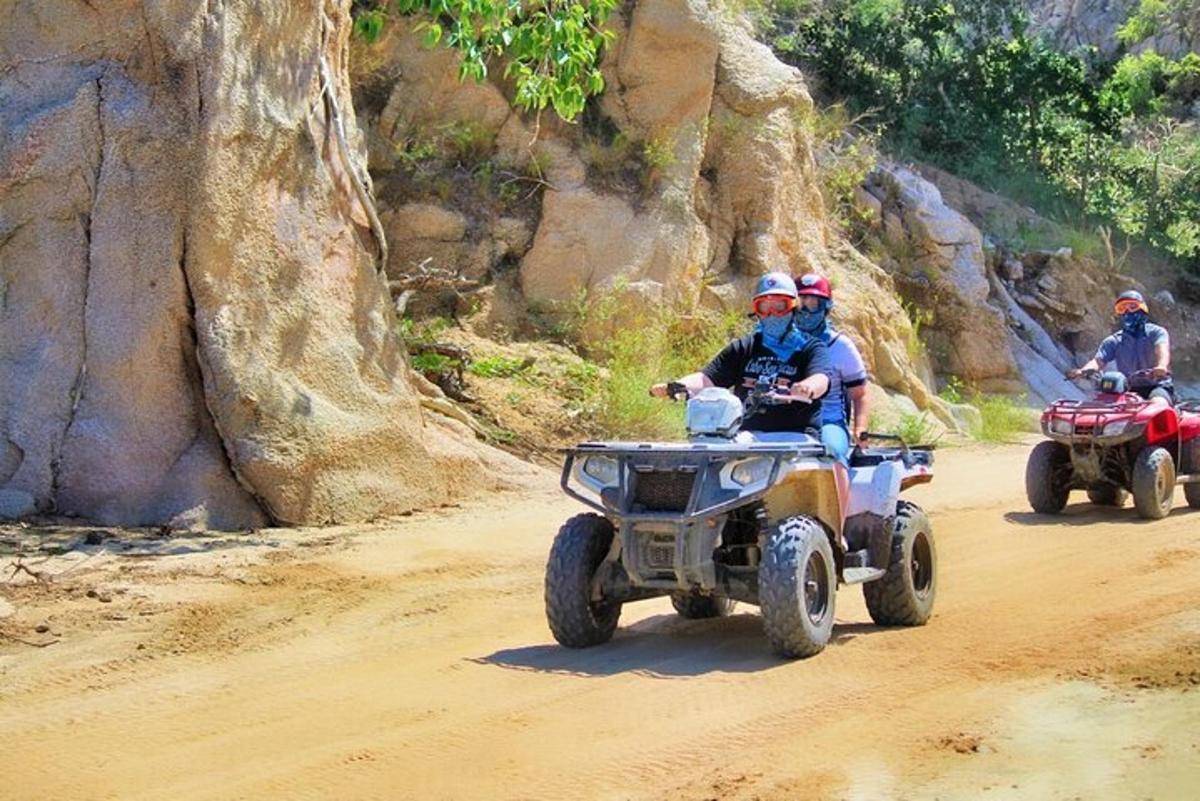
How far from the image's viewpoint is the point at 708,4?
1831cm

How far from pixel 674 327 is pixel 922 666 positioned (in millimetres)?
9821

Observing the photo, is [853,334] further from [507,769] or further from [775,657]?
[507,769]

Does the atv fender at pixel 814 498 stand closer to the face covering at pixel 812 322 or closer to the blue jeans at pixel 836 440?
the blue jeans at pixel 836 440

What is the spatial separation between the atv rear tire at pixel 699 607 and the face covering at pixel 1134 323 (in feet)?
21.9

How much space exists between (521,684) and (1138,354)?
28.1 feet

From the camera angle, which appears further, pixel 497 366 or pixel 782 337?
pixel 497 366

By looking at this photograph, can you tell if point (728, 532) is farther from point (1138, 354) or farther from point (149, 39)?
point (1138, 354)

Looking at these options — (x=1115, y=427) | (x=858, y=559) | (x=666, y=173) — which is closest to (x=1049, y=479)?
(x=1115, y=427)

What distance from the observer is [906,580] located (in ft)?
27.2

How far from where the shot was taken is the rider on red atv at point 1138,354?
536 inches

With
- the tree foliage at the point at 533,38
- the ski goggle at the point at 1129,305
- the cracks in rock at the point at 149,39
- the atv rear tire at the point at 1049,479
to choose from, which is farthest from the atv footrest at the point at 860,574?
the ski goggle at the point at 1129,305

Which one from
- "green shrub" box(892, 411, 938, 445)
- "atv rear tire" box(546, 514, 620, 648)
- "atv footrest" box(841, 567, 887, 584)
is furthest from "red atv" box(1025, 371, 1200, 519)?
"atv rear tire" box(546, 514, 620, 648)

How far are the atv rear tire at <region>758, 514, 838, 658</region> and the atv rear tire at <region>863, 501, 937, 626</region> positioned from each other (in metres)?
0.75

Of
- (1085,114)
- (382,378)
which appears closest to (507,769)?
(382,378)
